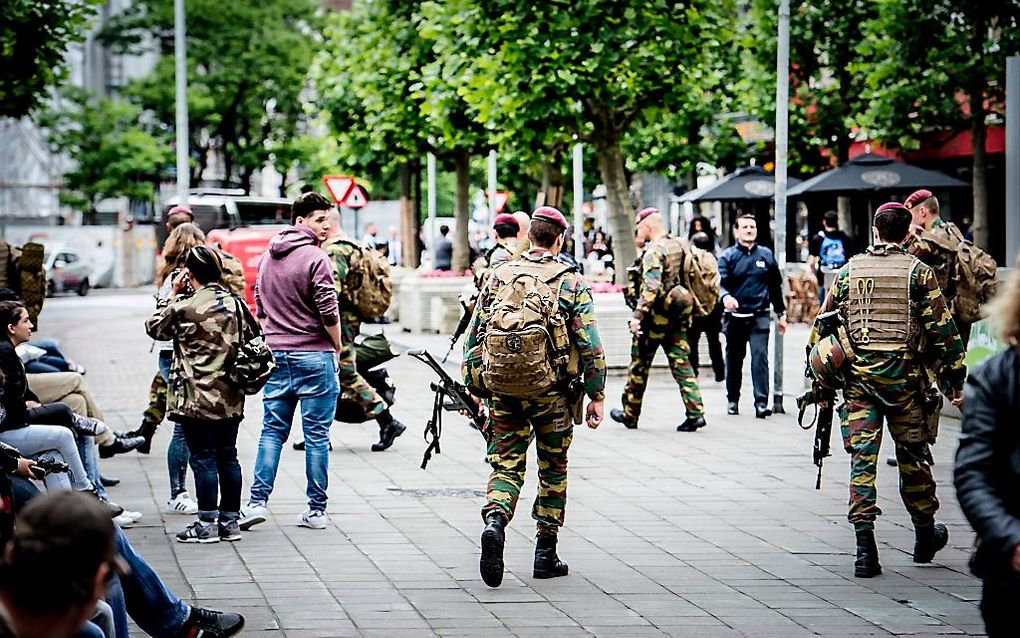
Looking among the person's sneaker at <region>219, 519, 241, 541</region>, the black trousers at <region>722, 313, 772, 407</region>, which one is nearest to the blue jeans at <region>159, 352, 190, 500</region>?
the person's sneaker at <region>219, 519, 241, 541</region>

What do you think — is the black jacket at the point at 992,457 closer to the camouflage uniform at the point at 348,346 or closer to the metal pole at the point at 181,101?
the camouflage uniform at the point at 348,346

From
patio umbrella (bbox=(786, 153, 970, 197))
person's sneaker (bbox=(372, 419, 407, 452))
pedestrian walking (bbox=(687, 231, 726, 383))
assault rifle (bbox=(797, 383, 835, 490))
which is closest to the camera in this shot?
assault rifle (bbox=(797, 383, 835, 490))

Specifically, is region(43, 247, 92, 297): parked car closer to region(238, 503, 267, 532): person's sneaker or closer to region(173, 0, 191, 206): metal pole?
region(173, 0, 191, 206): metal pole

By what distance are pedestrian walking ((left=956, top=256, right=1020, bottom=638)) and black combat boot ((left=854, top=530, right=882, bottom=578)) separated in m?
3.45

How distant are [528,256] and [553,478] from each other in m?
1.02

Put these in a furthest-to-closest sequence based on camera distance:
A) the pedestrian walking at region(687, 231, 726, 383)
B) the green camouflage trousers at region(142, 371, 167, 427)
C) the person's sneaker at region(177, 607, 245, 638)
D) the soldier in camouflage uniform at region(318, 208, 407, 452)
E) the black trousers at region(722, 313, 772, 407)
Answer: the pedestrian walking at region(687, 231, 726, 383), the black trousers at region(722, 313, 772, 407), the soldier in camouflage uniform at region(318, 208, 407, 452), the green camouflage trousers at region(142, 371, 167, 427), the person's sneaker at region(177, 607, 245, 638)

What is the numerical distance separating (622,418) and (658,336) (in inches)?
29.2

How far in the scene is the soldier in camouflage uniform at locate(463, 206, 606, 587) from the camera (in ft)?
24.9

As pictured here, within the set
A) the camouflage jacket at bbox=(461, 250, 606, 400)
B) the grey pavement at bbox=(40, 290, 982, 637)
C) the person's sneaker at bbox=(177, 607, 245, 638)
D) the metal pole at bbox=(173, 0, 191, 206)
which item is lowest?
the grey pavement at bbox=(40, 290, 982, 637)

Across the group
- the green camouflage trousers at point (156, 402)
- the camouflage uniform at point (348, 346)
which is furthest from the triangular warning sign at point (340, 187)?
the green camouflage trousers at point (156, 402)

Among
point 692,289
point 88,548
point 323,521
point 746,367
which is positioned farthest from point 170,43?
point 88,548

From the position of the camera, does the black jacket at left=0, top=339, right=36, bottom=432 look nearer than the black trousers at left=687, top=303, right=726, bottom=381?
Yes

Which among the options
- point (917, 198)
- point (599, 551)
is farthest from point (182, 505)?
point (917, 198)

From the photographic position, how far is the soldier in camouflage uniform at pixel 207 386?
27.2ft
